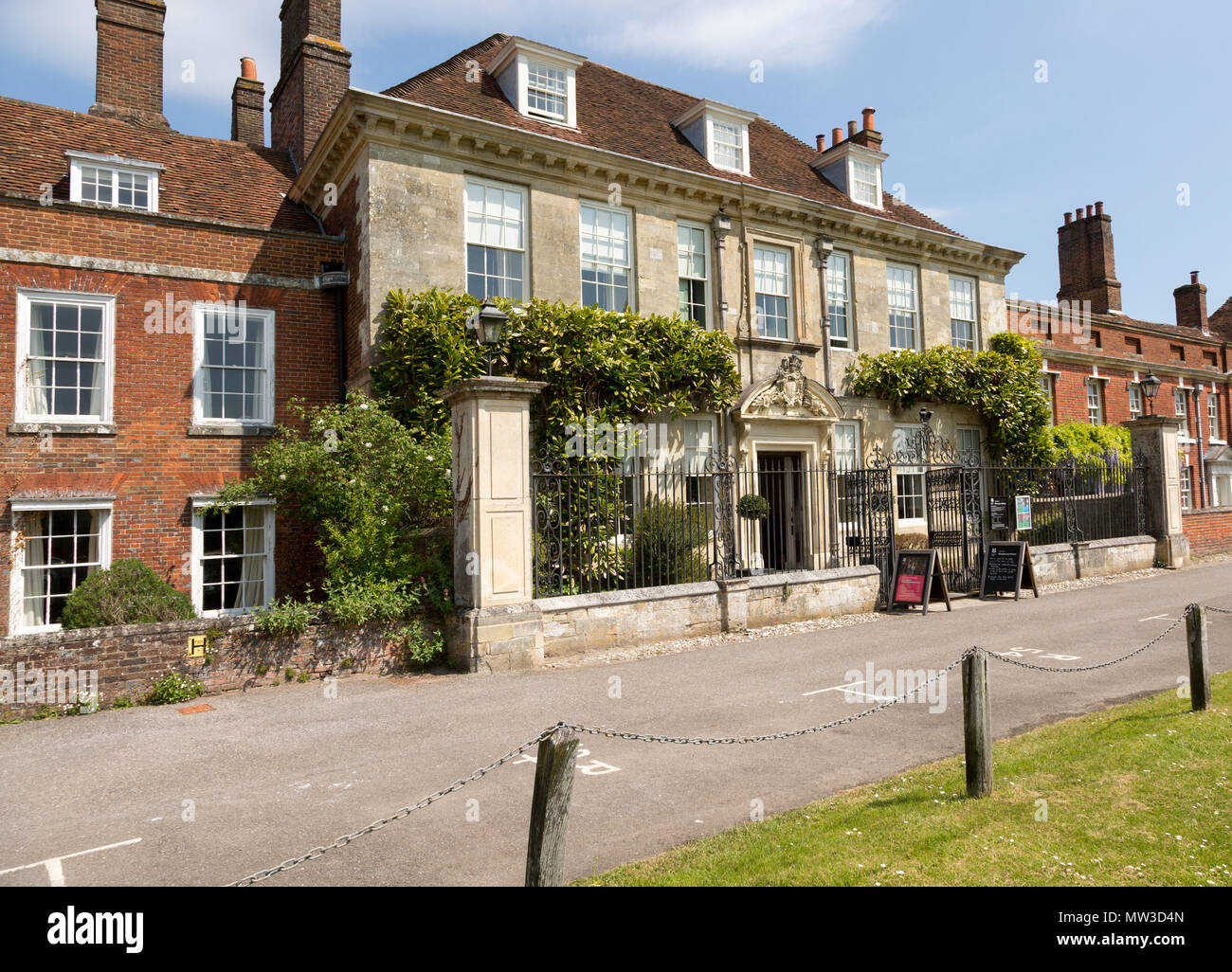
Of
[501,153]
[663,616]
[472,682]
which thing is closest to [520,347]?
[501,153]

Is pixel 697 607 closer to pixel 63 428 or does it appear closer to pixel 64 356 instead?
pixel 63 428

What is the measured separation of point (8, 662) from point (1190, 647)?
11.0 meters

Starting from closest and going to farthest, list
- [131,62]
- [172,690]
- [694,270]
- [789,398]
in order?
[172,690]
[131,62]
[694,270]
[789,398]

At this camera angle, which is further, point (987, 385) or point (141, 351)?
point (987, 385)

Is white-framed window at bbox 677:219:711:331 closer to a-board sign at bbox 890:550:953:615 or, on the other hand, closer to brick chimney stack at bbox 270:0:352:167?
a-board sign at bbox 890:550:953:615

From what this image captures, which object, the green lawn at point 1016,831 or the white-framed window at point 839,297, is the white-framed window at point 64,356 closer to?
the green lawn at point 1016,831

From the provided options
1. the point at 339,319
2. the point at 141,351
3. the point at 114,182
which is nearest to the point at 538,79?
the point at 339,319

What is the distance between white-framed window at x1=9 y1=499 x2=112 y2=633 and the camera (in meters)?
11.8

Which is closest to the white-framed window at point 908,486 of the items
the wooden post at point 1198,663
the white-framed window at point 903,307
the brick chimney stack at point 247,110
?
the white-framed window at point 903,307

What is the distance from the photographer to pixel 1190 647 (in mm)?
6750

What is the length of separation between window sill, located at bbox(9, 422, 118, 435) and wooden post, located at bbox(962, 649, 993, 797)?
12.8m

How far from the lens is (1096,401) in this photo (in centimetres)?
2861

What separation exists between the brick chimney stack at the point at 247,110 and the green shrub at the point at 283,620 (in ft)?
47.1

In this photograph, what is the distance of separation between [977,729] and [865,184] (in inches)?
740
